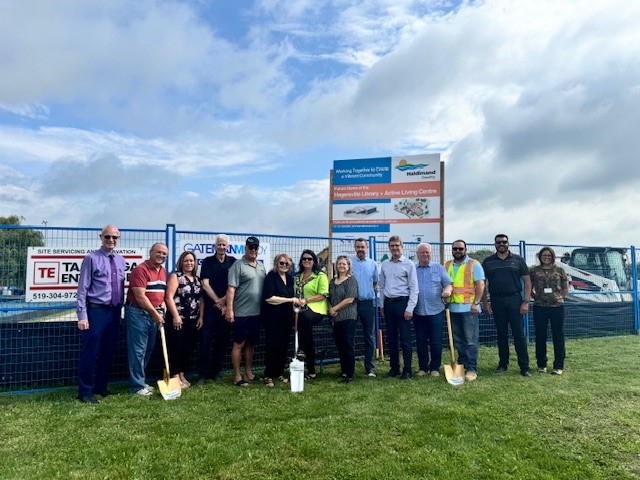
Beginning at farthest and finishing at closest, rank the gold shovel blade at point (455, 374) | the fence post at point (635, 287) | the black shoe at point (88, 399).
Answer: the fence post at point (635, 287)
the gold shovel blade at point (455, 374)
the black shoe at point (88, 399)

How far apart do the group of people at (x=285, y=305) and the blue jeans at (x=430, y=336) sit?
13mm

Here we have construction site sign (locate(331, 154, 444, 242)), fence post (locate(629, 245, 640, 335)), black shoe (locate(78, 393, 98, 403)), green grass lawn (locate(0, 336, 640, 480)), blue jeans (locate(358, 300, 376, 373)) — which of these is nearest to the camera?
green grass lawn (locate(0, 336, 640, 480))

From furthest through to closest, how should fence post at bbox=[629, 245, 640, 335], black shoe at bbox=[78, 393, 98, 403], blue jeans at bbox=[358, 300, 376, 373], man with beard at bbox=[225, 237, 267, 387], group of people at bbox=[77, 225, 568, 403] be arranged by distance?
fence post at bbox=[629, 245, 640, 335], blue jeans at bbox=[358, 300, 376, 373], man with beard at bbox=[225, 237, 267, 387], group of people at bbox=[77, 225, 568, 403], black shoe at bbox=[78, 393, 98, 403]

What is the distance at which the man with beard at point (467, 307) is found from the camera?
241 inches

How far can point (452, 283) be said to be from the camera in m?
6.20

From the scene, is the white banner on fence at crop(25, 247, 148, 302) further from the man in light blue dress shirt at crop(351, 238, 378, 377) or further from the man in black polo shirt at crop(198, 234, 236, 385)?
the man in light blue dress shirt at crop(351, 238, 378, 377)

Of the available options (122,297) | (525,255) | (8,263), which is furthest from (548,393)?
(8,263)

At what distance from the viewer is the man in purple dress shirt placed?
4.94 meters

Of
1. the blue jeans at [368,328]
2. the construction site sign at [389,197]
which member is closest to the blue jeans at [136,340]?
the blue jeans at [368,328]

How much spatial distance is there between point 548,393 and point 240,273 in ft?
12.5

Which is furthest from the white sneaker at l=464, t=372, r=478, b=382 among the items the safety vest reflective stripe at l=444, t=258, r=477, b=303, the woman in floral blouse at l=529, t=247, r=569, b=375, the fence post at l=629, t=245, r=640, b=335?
the fence post at l=629, t=245, r=640, b=335

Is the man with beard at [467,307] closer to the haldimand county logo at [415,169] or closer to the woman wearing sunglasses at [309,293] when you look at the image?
the woman wearing sunglasses at [309,293]

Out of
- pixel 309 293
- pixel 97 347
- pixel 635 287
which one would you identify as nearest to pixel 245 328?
pixel 309 293

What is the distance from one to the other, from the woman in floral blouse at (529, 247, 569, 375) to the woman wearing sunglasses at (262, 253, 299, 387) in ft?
11.6
